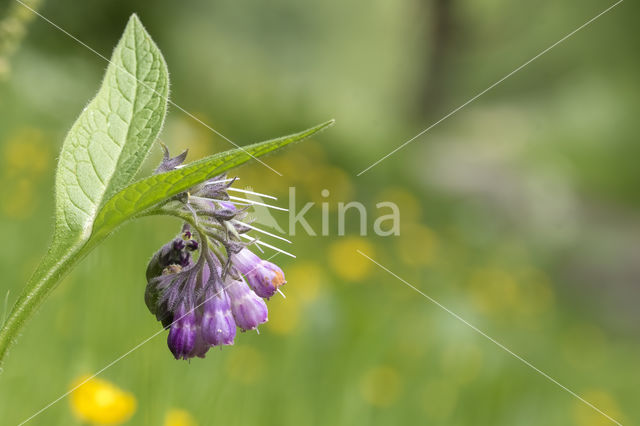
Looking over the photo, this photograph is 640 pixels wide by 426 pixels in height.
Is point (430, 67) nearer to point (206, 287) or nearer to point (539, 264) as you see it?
point (539, 264)

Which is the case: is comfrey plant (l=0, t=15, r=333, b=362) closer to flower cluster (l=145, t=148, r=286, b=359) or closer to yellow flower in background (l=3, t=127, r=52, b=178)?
flower cluster (l=145, t=148, r=286, b=359)

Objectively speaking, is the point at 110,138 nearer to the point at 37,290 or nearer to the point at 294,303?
the point at 37,290

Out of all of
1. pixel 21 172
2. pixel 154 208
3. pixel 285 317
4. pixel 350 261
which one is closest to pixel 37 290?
pixel 154 208

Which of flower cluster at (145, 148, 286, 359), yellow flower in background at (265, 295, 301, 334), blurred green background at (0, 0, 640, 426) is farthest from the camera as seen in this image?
yellow flower in background at (265, 295, 301, 334)

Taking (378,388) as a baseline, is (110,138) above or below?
below

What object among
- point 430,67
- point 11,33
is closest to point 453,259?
point 11,33

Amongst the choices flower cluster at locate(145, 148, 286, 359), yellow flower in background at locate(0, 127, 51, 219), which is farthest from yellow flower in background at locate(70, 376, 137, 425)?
yellow flower in background at locate(0, 127, 51, 219)

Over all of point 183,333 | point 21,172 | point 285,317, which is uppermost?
point 21,172
